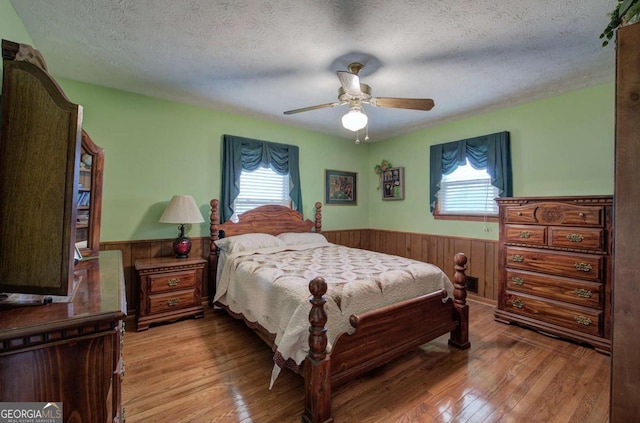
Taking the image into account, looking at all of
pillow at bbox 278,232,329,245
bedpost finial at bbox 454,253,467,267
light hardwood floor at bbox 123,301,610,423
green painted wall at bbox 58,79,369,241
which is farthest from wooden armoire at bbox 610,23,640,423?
green painted wall at bbox 58,79,369,241

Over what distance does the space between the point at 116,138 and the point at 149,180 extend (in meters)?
0.53

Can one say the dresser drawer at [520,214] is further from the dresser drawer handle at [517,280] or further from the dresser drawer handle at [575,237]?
the dresser drawer handle at [517,280]

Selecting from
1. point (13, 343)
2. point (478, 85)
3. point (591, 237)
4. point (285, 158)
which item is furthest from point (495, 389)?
point (285, 158)

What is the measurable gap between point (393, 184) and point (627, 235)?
13.1 ft

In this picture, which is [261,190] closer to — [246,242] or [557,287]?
[246,242]

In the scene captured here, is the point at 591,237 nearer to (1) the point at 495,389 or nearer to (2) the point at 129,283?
(1) the point at 495,389

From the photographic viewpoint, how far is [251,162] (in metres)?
3.81

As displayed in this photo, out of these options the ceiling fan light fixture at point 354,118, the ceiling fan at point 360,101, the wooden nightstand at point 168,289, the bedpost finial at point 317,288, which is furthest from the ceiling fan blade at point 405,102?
the wooden nightstand at point 168,289

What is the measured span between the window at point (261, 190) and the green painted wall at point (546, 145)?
6.89 ft

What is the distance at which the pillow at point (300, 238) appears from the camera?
3745 millimetres

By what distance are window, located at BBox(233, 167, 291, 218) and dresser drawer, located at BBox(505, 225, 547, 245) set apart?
2.82m

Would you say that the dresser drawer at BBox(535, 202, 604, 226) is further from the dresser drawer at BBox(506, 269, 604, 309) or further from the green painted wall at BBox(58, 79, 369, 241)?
the green painted wall at BBox(58, 79, 369, 241)

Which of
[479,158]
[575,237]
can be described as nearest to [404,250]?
[479,158]

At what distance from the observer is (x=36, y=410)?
786 mm
